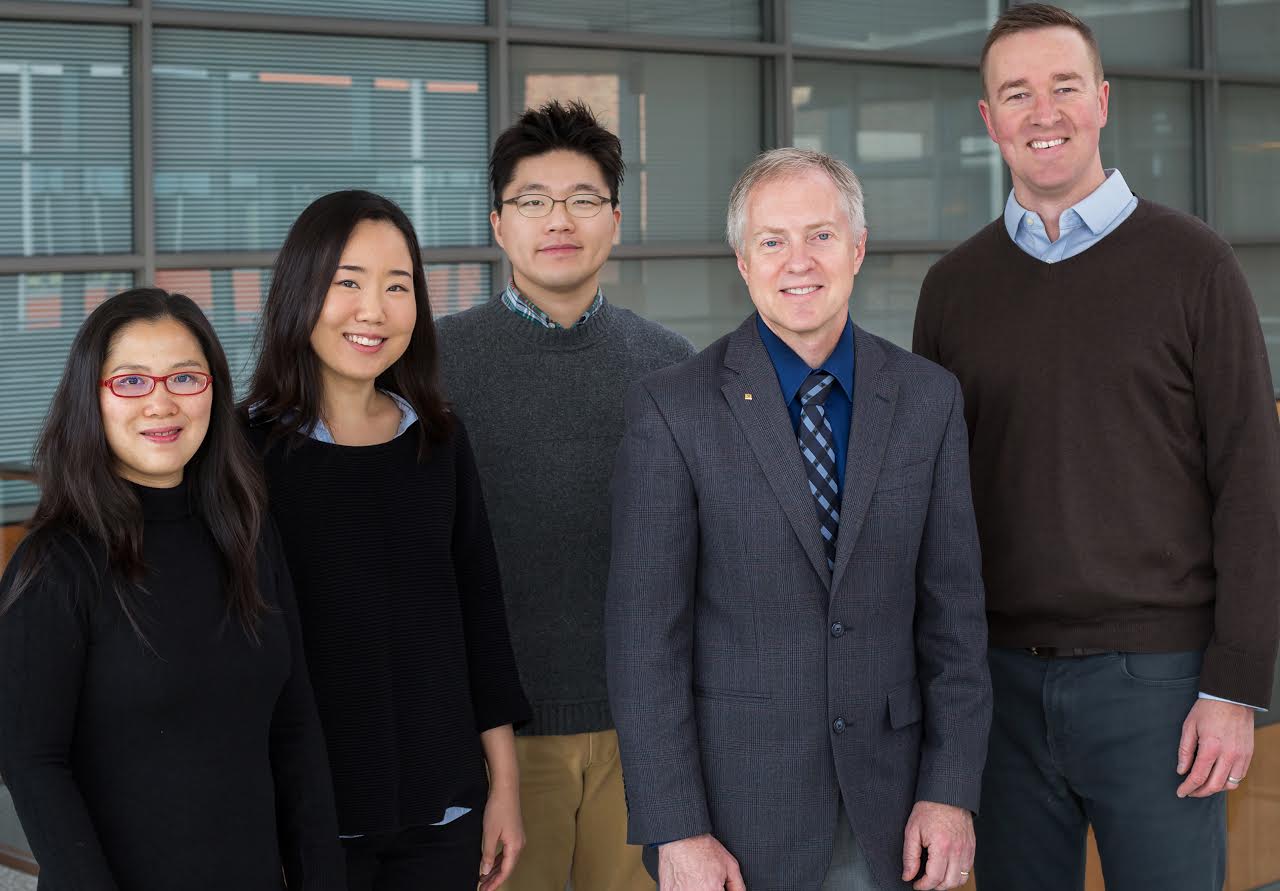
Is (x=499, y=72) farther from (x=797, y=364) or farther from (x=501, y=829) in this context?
(x=501, y=829)

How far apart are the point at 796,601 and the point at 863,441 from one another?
26cm

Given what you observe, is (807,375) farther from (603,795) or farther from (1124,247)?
(603,795)

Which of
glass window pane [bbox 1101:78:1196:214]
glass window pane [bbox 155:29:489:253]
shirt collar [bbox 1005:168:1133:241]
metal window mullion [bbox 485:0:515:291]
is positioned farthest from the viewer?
glass window pane [bbox 1101:78:1196:214]

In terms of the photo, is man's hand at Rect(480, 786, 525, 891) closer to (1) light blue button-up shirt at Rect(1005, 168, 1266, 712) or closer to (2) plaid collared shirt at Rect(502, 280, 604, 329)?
(2) plaid collared shirt at Rect(502, 280, 604, 329)

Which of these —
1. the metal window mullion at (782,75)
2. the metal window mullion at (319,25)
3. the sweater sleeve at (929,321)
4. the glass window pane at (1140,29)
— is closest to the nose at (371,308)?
the sweater sleeve at (929,321)

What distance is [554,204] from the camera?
2.73 meters

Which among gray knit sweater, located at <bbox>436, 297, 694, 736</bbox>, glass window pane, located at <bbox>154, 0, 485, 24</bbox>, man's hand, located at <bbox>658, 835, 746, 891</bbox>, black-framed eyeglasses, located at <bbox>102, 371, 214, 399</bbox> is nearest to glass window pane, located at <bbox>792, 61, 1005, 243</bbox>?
glass window pane, located at <bbox>154, 0, 485, 24</bbox>

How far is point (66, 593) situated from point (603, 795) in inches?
49.3

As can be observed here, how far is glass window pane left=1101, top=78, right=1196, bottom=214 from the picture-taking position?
7.94m

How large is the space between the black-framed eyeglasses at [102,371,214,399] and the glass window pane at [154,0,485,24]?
11.7ft

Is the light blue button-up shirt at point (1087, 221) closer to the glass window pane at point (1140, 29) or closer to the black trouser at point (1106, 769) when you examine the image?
the black trouser at point (1106, 769)

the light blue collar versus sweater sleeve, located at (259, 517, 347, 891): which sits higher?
the light blue collar

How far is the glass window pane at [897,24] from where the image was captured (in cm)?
674

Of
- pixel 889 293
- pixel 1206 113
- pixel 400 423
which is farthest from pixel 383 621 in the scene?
pixel 1206 113
